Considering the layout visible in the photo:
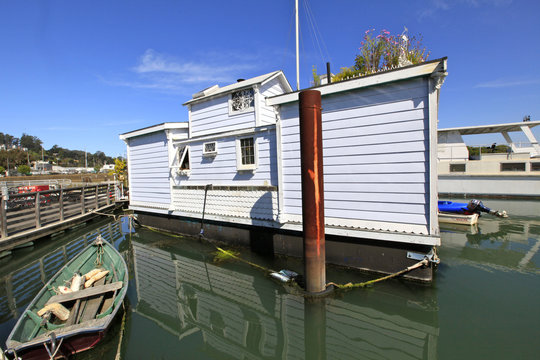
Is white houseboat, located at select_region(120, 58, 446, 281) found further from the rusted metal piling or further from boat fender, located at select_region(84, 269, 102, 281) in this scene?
boat fender, located at select_region(84, 269, 102, 281)

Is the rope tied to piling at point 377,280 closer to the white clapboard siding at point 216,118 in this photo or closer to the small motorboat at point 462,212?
the white clapboard siding at point 216,118

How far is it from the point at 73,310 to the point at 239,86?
760cm

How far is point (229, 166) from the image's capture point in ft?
29.6

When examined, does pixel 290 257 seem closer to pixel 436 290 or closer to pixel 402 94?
pixel 436 290

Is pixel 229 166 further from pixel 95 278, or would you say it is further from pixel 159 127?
pixel 95 278

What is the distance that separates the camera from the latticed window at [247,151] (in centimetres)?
852

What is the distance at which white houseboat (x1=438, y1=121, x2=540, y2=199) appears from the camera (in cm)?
1791

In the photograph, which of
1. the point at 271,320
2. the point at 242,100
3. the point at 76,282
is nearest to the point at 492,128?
the point at 242,100

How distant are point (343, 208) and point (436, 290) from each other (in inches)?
102

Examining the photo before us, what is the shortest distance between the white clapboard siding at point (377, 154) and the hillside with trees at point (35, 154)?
284ft

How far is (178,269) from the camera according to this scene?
776cm

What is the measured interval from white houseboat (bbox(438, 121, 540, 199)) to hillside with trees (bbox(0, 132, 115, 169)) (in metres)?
88.9

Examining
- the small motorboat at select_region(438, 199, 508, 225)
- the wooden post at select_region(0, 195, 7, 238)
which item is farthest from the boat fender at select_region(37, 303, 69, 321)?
the small motorboat at select_region(438, 199, 508, 225)

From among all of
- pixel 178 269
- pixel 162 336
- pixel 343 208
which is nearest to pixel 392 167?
pixel 343 208
